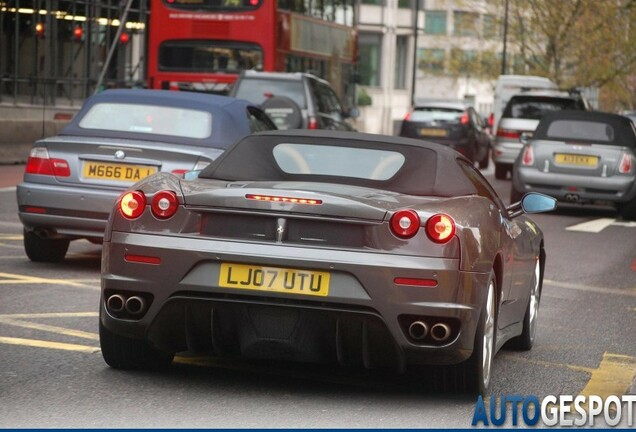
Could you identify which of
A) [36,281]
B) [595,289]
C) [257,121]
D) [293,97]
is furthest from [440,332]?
[293,97]

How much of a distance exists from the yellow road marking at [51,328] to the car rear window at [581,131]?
1423 centimetres

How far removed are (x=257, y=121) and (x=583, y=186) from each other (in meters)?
8.95

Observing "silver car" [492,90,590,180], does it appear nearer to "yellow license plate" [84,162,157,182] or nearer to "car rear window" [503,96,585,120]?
"car rear window" [503,96,585,120]

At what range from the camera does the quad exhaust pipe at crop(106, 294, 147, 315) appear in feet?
21.7

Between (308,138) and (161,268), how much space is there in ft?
4.57

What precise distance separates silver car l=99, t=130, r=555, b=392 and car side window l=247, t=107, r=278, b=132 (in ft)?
20.0

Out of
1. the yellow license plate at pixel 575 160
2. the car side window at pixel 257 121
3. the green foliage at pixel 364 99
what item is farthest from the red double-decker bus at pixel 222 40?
the green foliage at pixel 364 99

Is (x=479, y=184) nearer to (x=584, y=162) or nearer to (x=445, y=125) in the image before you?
(x=584, y=162)

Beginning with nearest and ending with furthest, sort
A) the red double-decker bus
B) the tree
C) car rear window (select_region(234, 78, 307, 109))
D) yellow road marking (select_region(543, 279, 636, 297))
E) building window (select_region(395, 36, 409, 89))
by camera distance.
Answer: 1. yellow road marking (select_region(543, 279, 636, 297))
2. car rear window (select_region(234, 78, 307, 109))
3. the red double-decker bus
4. the tree
5. building window (select_region(395, 36, 409, 89))

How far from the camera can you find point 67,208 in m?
11.4

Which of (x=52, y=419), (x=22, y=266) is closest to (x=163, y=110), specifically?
(x=22, y=266)

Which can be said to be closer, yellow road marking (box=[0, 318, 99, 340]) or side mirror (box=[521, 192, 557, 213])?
side mirror (box=[521, 192, 557, 213])

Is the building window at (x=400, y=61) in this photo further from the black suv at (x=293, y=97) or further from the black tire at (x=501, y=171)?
the black suv at (x=293, y=97)

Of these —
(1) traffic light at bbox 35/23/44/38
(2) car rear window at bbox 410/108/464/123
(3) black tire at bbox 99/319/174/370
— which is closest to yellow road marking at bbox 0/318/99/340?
(3) black tire at bbox 99/319/174/370
